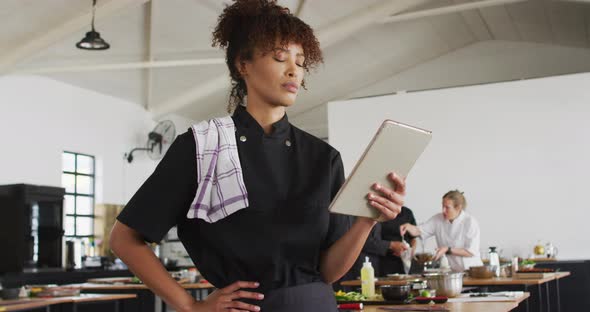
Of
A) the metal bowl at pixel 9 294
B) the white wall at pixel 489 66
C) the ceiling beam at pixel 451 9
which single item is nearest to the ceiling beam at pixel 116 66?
the ceiling beam at pixel 451 9

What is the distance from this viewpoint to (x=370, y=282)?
301 centimetres

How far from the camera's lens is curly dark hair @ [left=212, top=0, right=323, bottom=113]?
1203 millimetres

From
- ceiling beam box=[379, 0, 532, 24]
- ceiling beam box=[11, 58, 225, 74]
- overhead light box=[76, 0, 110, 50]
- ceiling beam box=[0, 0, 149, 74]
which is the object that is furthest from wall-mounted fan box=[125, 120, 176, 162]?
overhead light box=[76, 0, 110, 50]

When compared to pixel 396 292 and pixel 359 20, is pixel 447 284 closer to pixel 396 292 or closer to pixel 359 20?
pixel 396 292

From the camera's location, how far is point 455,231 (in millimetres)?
5309

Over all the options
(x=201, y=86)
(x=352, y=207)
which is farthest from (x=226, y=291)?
(x=201, y=86)

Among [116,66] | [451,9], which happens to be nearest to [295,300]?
[116,66]

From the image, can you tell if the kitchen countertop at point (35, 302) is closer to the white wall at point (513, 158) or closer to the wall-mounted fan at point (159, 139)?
the white wall at point (513, 158)

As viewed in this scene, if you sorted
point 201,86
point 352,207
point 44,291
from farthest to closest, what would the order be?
1. point 201,86
2. point 44,291
3. point 352,207

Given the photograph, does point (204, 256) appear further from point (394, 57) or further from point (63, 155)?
point (394, 57)

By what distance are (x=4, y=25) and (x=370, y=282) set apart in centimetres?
548

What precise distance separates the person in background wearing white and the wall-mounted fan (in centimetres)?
518

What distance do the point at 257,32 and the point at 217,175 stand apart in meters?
0.25

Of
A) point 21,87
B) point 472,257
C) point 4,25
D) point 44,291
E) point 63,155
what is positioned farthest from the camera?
point 63,155
